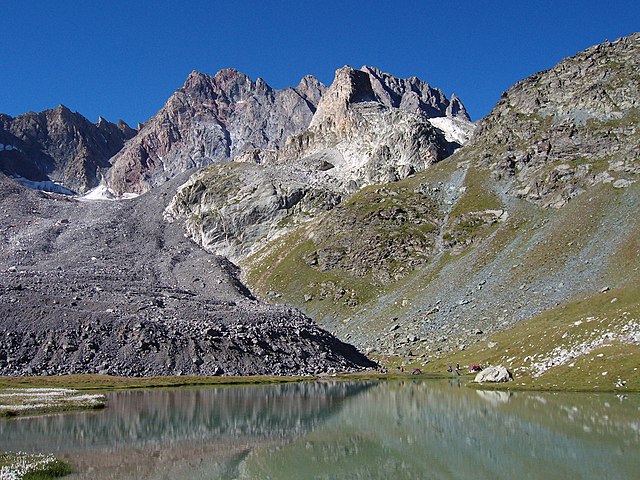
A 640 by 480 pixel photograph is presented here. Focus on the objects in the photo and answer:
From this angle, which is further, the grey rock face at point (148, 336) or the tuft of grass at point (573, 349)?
the grey rock face at point (148, 336)

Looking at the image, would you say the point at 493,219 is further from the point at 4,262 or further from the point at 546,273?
the point at 4,262

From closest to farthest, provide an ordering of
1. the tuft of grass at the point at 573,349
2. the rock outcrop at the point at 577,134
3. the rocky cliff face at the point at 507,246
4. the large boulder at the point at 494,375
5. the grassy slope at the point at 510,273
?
the tuft of grass at the point at 573,349, the large boulder at the point at 494,375, the grassy slope at the point at 510,273, the rocky cliff face at the point at 507,246, the rock outcrop at the point at 577,134

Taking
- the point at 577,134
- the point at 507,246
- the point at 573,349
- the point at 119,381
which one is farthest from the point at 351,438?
the point at 577,134

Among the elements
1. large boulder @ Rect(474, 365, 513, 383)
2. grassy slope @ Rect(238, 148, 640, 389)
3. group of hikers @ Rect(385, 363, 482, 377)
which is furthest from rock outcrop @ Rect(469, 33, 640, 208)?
large boulder @ Rect(474, 365, 513, 383)

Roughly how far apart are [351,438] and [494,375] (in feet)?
136

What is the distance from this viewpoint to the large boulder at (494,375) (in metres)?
76.2

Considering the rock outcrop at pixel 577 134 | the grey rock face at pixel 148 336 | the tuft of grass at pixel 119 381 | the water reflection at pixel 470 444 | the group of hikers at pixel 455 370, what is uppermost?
the rock outcrop at pixel 577 134

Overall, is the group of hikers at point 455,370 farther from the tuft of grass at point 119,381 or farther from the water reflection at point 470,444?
the water reflection at point 470,444

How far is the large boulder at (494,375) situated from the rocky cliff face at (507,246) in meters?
2.61

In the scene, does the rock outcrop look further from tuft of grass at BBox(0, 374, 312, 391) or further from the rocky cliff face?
tuft of grass at BBox(0, 374, 312, 391)

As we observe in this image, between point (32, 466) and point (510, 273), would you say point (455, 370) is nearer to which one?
point (510, 273)

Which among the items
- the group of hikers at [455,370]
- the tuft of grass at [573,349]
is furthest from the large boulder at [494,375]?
the group of hikers at [455,370]

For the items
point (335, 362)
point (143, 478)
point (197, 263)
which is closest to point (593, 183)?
point (335, 362)

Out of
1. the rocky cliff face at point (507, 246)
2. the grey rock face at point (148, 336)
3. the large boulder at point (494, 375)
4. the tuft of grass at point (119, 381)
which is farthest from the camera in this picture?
the rocky cliff face at point (507, 246)
